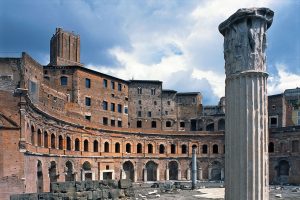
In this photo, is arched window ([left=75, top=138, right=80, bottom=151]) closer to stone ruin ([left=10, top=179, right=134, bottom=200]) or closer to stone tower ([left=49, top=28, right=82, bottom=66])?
stone tower ([left=49, top=28, right=82, bottom=66])

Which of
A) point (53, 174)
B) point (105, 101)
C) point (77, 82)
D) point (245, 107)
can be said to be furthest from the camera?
point (105, 101)

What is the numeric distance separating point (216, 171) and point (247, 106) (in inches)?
1838

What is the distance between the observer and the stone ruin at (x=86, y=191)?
57.0 feet

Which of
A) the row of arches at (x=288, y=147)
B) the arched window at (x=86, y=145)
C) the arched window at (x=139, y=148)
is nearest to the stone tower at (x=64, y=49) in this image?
the arched window at (x=86, y=145)

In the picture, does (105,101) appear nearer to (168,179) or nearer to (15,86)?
(168,179)

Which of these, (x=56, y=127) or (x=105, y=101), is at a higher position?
(x=105, y=101)

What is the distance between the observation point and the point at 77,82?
4412 centimetres

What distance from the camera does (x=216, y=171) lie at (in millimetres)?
51188

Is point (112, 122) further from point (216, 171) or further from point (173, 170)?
point (216, 171)

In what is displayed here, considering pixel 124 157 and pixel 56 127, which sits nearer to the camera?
pixel 56 127

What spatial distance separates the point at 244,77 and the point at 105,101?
42.7m

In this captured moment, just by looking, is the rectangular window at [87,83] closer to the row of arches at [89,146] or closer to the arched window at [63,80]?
the arched window at [63,80]

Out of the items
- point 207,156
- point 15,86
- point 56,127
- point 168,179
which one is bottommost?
point 168,179

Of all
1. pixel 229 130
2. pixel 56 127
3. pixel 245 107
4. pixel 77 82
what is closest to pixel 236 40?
pixel 245 107
